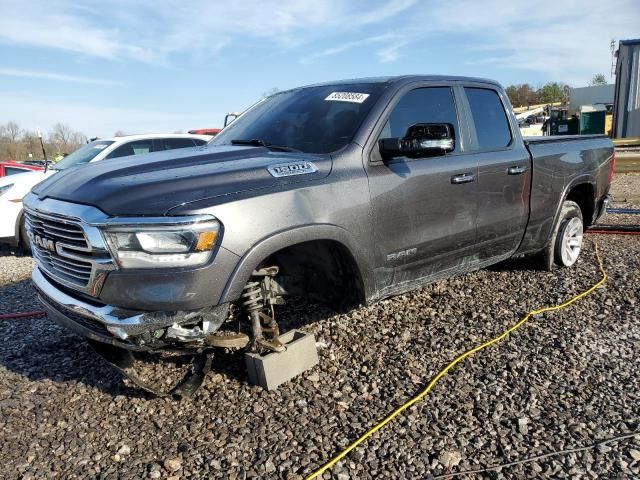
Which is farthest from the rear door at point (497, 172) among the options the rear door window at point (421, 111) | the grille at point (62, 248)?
the grille at point (62, 248)

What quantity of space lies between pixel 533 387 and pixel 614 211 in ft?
21.9

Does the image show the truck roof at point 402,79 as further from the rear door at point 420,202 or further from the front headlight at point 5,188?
the front headlight at point 5,188

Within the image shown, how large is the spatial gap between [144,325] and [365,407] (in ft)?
4.36

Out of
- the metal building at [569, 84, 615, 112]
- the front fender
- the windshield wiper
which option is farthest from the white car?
the metal building at [569, 84, 615, 112]

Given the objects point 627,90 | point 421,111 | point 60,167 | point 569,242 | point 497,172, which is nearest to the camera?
point 421,111

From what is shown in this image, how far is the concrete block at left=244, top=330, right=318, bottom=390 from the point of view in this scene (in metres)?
3.16

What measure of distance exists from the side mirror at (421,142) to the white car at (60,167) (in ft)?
13.6

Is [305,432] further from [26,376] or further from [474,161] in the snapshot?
[474,161]

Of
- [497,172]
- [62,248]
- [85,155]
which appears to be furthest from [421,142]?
[85,155]

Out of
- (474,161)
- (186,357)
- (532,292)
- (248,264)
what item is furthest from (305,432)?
(532,292)

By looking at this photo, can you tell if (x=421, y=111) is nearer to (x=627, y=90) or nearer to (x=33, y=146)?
(x=627, y=90)

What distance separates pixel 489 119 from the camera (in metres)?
4.51

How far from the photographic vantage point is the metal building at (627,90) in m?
33.2

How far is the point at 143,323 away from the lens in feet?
8.42
